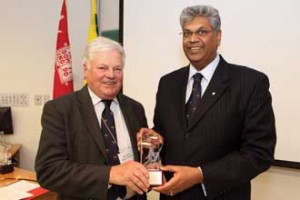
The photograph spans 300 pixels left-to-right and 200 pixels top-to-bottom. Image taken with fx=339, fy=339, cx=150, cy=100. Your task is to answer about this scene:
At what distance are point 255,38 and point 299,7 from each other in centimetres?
33

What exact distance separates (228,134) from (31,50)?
2436 mm

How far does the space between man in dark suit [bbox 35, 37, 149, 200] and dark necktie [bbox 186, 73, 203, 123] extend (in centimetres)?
26

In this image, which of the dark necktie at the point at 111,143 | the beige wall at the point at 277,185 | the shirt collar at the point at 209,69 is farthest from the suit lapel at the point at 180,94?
the beige wall at the point at 277,185

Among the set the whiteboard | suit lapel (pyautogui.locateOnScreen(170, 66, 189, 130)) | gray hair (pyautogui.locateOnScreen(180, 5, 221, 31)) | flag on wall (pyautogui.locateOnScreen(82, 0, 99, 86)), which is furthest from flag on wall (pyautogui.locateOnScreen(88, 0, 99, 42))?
gray hair (pyautogui.locateOnScreen(180, 5, 221, 31))

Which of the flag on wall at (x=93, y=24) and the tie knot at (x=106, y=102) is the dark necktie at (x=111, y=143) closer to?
the tie knot at (x=106, y=102)

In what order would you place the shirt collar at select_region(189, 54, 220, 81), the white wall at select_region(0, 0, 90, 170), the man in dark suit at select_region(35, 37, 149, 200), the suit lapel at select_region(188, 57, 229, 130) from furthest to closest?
the white wall at select_region(0, 0, 90, 170) → the shirt collar at select_region(189, 54, 220, 81) → the suit lapel at select_region(188, 57, 229, 130) → the man in dark suit at select_region(35, 37, 149, 200)

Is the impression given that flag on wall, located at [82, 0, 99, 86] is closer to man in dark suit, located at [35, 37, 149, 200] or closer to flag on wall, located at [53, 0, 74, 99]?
flag on wall, located at [53, 0, 74, 99]

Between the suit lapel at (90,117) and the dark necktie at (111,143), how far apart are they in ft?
0.13

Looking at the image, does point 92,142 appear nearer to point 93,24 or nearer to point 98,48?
point 98,48

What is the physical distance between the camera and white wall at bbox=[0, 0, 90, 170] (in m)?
3.30

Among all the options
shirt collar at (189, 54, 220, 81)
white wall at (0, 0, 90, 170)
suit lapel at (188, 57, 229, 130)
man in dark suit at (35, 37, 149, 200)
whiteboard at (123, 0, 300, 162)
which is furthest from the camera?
white wall at (0, 0, 90, 170)

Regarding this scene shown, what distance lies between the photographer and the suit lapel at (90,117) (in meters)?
1.49

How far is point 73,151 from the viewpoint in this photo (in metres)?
1.49

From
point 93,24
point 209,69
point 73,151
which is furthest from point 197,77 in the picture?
point 93,24
